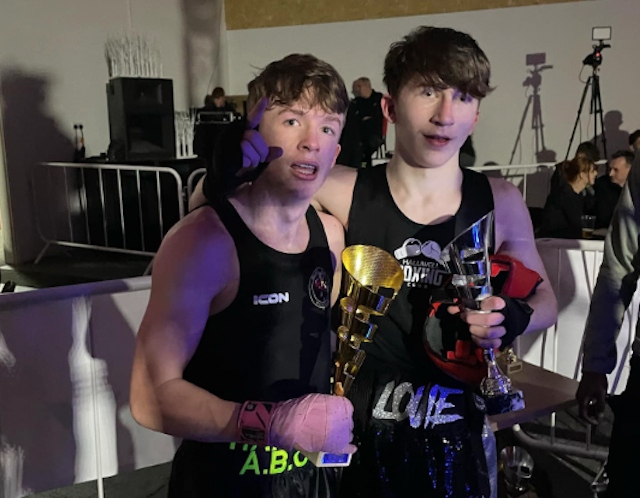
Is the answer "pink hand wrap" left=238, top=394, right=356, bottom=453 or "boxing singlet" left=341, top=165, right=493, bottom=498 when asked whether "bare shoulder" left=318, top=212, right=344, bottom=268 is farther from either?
"pink hand wrap" left=238, top=394, right=356, bottom=453

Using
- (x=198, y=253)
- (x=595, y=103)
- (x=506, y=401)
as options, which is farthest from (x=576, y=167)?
(x=198, y=253)

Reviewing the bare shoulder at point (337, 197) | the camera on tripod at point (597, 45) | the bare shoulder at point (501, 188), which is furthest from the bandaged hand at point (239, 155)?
the camera on tripod at point (597, 45)

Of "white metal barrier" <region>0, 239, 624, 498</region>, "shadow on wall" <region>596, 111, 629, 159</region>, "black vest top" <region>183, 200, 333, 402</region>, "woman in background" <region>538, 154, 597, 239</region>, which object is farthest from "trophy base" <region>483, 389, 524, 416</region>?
"shadow on wall" <region>596, 111, 629, 159</region>

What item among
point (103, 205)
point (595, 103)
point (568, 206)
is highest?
point (595, 103)

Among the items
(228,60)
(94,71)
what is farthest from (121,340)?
(228,60)

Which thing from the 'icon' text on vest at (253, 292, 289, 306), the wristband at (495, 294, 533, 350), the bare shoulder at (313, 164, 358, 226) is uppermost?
the bare shoulder at (313, 164, 358, 226)

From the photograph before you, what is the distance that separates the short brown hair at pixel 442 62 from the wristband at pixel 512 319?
0.46 m

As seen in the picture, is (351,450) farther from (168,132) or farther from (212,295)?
(168,132)

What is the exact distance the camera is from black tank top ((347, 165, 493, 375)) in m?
1.45

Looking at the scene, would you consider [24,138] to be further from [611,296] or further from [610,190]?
[611,296]

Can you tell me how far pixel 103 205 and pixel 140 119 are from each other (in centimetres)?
115

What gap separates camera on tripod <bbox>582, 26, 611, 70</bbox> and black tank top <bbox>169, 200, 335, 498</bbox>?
23.6 feet

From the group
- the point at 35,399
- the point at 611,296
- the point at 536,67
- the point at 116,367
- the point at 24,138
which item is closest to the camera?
the point at 611,296

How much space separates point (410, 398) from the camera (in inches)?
56.9
